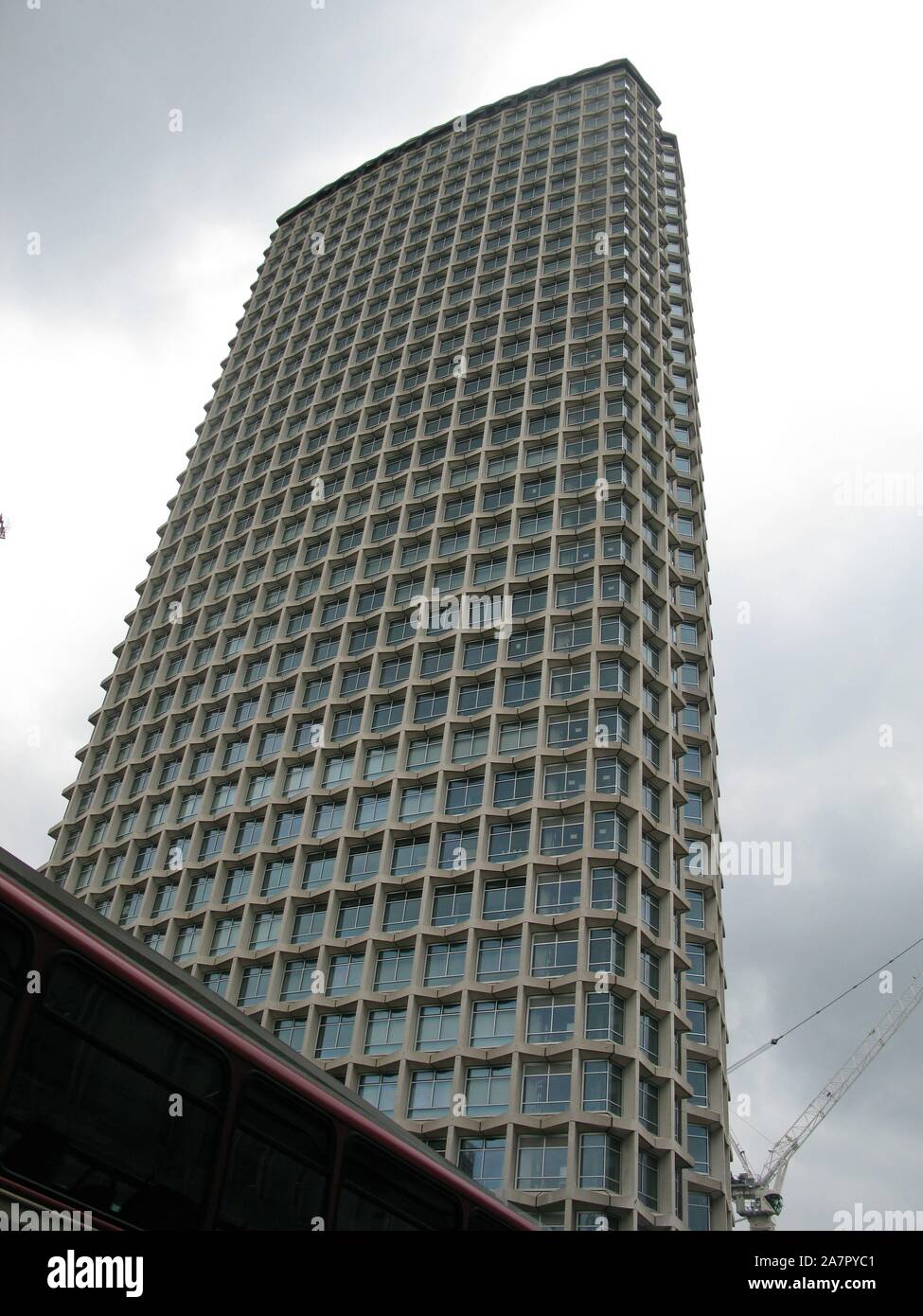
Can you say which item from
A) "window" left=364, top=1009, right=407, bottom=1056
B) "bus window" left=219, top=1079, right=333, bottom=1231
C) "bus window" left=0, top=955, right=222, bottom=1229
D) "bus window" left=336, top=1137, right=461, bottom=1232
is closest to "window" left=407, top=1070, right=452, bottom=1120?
"window" left=364, top=1009, right=407, bottom=1056

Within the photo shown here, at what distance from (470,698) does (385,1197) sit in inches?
1579

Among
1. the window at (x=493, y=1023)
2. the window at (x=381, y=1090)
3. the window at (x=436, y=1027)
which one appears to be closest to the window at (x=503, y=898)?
the window at (x=493, y=1023)

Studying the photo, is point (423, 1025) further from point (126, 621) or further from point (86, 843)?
point (126, 621)

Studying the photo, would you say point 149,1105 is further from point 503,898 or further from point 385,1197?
point 503,898

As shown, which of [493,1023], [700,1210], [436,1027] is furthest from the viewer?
[436,1027]

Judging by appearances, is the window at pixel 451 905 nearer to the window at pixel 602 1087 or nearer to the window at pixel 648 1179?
the window at pixel 602 1087

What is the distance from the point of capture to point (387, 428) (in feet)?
229

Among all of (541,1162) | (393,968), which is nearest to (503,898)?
(393,968)

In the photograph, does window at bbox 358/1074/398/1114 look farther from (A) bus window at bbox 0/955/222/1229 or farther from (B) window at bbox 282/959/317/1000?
(A) bus window at bbox 0/955/222/1229

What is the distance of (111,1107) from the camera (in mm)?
9961

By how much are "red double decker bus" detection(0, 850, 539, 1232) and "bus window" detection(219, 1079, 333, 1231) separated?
0.06ft

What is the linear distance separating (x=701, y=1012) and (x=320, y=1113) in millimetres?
38262

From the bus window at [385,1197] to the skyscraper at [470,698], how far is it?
84.2 feet

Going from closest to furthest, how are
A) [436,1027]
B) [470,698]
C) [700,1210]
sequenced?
[700,1210]
[436,1027]
[470,698]
